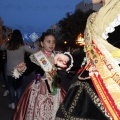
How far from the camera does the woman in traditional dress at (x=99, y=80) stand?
70.9 inches

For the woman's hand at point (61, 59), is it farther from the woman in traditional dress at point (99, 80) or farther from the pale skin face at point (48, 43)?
the pale skin face at point (48, 43)

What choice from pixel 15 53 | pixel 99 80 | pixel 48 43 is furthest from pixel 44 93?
pixel 99 80

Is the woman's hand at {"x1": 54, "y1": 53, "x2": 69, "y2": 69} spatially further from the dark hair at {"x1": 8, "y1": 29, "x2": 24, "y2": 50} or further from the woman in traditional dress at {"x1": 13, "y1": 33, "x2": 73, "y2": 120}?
the dark hair at {"x1": 8, "y1": 29, "x2": 24, "y2": 50}

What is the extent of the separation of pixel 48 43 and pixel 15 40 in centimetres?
182

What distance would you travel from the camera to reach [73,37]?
4000 centimetres

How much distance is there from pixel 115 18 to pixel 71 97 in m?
0.51

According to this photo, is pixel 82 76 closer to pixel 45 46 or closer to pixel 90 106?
pixel 90 106

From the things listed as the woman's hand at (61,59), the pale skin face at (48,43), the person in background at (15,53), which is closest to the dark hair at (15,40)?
the person in background at (15,53)

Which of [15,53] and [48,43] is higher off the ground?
[15,53]

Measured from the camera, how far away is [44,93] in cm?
442

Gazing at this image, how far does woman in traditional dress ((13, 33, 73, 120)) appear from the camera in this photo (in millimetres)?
4309

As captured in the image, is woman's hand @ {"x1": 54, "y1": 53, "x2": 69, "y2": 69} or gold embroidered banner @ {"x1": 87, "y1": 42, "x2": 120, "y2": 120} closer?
gold embroidered banner @ {"x1": 87, "y1": 42, "x2": 120, "y2": 120}

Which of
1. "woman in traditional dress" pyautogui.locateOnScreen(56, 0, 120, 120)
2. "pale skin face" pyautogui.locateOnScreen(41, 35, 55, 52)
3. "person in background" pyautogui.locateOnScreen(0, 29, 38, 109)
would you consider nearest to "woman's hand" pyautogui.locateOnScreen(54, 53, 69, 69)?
"woman in traditional dress" pyautogui.locateOnScreen(56, 0, 120, 120)

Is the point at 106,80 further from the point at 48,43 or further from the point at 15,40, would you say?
the point at 15,40
